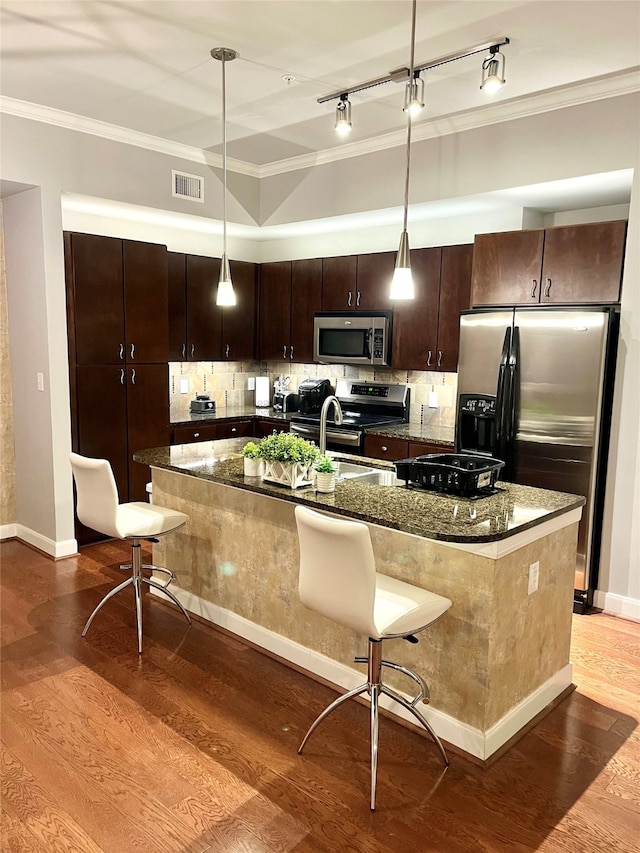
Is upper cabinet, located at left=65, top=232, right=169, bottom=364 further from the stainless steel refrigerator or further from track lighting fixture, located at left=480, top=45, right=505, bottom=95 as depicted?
track lighting fixture, located at left=480, top=45, right=505, bottom=95

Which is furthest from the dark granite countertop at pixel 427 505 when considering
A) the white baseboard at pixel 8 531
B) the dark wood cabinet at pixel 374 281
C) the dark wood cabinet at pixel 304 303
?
the dark wood cabinet at pixel 304 303

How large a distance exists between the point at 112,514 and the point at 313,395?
288 centimetres

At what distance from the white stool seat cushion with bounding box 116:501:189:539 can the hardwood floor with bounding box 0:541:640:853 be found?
604mm

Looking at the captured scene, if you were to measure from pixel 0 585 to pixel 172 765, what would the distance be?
2.28 m

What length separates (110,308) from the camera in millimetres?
4711

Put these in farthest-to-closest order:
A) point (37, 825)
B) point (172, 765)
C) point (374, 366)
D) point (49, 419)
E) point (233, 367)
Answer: point (233, 367) < point (374, 366) < point (49, 419) < point (172, 765) < point (37, 825)

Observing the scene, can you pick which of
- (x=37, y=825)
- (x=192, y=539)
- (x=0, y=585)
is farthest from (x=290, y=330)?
(x=37, y=825)

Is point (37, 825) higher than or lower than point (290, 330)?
lower

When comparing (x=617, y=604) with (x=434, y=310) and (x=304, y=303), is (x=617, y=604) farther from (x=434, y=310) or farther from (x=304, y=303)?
(x=304, y=303)

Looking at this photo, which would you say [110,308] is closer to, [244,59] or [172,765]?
[244,59]

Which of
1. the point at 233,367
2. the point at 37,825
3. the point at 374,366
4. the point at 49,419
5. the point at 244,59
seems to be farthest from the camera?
the point at 233,367

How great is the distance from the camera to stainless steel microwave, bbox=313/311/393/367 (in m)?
5.19

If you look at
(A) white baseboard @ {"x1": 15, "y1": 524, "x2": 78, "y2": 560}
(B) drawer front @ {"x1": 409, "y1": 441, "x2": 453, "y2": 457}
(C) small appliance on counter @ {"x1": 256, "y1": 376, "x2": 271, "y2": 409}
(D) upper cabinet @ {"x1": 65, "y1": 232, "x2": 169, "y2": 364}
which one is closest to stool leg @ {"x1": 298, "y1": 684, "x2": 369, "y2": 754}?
(B) drawer front @ {"x1": 409, "y1": 441, "x2": 453, "y2": 457}

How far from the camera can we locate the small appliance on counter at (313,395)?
5809mm
